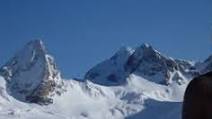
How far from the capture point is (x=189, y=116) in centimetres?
294

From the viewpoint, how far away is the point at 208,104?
291cm

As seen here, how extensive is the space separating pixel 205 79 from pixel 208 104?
149mm

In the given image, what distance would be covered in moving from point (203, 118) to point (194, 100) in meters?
0.10

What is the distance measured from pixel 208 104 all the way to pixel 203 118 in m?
0.06

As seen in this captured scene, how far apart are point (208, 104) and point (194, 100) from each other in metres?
0.07

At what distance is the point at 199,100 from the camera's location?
294 centimetres

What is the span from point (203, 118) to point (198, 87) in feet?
Answer: 0.49

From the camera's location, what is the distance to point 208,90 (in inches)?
116

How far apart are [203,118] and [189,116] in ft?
0.22

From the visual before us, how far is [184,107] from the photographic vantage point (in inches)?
118

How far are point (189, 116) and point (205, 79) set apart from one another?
0.19m

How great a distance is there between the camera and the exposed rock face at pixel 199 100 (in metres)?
2.91

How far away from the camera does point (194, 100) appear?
296 centimetres

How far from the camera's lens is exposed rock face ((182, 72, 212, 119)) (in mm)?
2912
